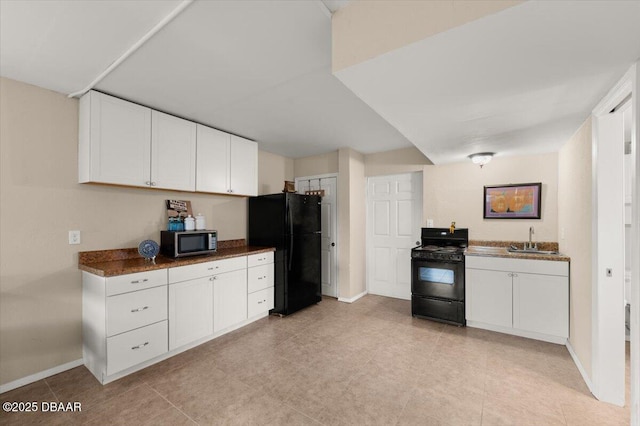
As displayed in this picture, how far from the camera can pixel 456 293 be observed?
3355 mm

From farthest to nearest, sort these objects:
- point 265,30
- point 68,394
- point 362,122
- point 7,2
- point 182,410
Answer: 1. point 362,122
2. point 68,394
3. point 182,410
4. point 265,30
5. point 7,2

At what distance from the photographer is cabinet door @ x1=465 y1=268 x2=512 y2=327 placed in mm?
3105

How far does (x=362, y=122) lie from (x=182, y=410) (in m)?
3.18

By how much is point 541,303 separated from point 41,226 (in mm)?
4929

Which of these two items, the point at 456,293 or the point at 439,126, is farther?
the point at 456,293

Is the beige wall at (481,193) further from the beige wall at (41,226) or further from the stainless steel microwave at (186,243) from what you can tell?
the beige wall at (41,226)

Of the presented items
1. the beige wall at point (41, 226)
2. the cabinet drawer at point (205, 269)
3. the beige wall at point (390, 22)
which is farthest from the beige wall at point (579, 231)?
the beige wall at point (41, 226)

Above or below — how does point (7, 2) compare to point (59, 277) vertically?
above

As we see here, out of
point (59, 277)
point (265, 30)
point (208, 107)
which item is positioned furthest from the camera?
point (208, 107)

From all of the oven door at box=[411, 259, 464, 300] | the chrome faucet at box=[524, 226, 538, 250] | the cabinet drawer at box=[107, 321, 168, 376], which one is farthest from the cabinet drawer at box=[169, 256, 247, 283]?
the chrome faucet at box=[524, 226, 538, 250]

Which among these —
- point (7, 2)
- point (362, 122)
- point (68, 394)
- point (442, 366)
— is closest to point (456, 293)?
point (442, 366)

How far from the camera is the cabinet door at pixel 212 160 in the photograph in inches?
128

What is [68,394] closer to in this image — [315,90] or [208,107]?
[208,107]

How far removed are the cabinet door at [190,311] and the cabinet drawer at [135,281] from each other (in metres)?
0.16
